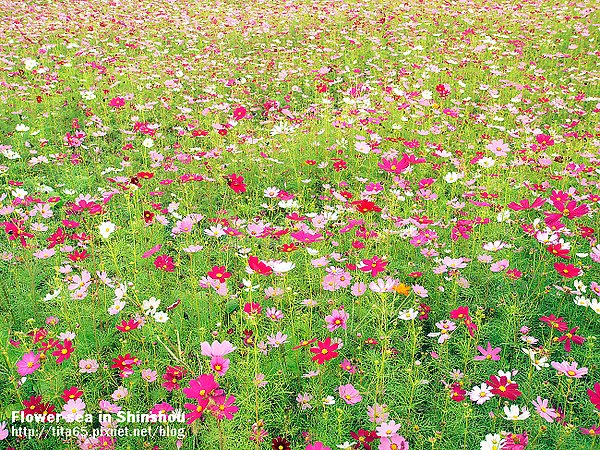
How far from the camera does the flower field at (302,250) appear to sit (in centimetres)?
188

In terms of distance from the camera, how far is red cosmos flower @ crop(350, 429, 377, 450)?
167 cm

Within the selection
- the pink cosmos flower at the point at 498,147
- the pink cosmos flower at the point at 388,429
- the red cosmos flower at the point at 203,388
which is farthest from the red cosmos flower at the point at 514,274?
the red cosmos flower at the point at 203,388

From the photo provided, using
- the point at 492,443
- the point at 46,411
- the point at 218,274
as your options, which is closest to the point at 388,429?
the point at 492,443

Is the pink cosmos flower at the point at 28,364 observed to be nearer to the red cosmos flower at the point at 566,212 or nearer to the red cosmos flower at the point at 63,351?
the red cosmos flower at the point at 63,351

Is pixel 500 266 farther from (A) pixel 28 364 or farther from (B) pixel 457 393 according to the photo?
(A) pixel 28 364

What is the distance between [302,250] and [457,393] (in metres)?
1.31

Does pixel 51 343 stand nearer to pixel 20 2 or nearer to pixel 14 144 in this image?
pixel 14 144

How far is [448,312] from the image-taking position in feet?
8.09

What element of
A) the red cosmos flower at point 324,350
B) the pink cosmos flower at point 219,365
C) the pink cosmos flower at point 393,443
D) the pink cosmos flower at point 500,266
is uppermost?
the pink cosmos flower at point 219,365

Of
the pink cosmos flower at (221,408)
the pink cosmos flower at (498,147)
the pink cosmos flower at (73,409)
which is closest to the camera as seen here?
the pink cosmos flower at (221,408)

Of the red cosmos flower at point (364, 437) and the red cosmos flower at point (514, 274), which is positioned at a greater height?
the red cosmos flower at point (514, 274)

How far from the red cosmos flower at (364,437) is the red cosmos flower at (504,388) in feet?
1.54

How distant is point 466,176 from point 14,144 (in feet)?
12.8

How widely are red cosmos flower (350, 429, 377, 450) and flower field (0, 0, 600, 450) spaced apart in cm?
1
